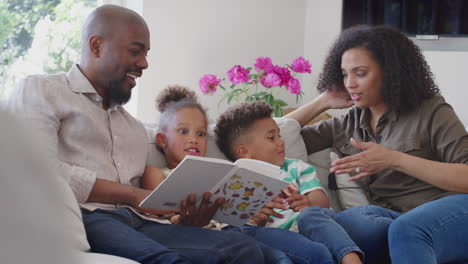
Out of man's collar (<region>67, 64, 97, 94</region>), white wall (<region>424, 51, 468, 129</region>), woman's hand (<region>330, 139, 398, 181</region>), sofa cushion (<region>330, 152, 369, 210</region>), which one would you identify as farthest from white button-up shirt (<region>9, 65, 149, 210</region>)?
white wall (<region>424, 51, 468, 129</region>)

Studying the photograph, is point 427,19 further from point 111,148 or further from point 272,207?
point 111,148

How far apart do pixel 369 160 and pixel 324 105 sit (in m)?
0.50

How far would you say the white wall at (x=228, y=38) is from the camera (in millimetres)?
3674

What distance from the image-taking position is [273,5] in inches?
162

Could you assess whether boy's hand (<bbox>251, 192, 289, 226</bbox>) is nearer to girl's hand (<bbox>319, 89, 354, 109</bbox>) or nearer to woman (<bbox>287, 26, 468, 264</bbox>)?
woman (<bbox>287, 26, 468, 264</bbox>)

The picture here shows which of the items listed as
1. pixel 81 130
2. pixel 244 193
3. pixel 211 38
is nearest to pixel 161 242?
pixel 244 193

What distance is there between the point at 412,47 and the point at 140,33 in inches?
41.9

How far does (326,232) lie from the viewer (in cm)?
188

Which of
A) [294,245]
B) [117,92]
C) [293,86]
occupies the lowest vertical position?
[294,245]

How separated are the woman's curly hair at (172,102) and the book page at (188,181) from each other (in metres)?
Answer: 0.46

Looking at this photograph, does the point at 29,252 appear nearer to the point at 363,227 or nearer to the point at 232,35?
the point at 363,227

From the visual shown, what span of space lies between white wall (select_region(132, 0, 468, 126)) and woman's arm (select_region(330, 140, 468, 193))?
1.42 meters

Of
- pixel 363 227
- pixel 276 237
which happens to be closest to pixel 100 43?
pixel 276 237

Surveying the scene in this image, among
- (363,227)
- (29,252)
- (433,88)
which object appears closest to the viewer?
(29,252)
